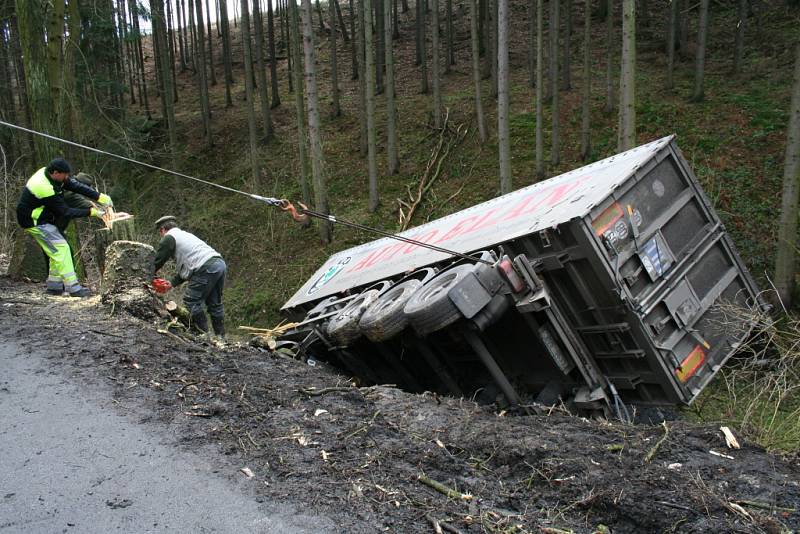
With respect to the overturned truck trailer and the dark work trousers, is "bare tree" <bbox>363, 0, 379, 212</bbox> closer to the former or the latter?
the dark work trousers

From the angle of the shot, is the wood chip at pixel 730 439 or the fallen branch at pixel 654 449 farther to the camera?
the wood chip at pixel 730 439

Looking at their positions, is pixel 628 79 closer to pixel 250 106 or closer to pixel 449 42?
pixel 250 106

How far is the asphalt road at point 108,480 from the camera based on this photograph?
285 cm

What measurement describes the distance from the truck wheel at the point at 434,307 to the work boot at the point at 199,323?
300cm

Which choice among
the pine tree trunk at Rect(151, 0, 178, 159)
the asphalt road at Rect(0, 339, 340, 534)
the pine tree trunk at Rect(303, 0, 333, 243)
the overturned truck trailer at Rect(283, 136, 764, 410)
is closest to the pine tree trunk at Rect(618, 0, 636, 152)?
the overturned truck trailer at Rect(283, 136, 764, 410)

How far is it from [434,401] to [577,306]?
1626mm

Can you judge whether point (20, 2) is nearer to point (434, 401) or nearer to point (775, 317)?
point (434, 401)

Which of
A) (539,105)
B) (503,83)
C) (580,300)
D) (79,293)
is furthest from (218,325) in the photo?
(539,105)

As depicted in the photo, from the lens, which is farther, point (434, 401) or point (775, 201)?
point (775, 201)

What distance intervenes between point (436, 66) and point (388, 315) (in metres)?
13.4

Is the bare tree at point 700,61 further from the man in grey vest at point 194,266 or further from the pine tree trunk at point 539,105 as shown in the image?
the man in grey vest at point 194,266

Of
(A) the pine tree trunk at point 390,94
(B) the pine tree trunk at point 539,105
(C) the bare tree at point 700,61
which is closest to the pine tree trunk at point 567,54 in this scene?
(B) the pine tree trunk at point 539,105

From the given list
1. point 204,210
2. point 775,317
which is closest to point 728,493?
point 775,317

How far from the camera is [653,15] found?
24172mm
